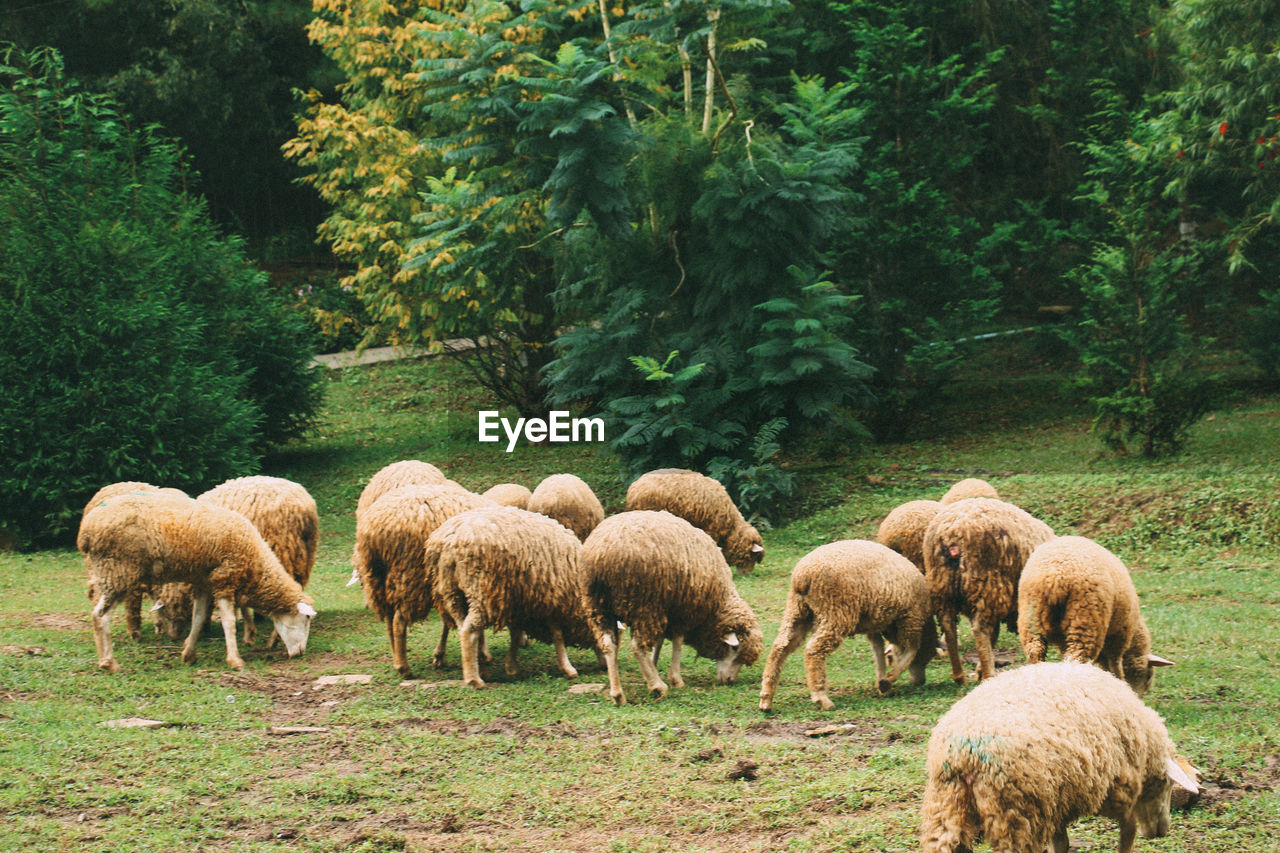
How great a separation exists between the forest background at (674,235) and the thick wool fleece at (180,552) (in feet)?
21.6

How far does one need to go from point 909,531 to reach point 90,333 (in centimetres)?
1113

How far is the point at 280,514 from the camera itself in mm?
9820

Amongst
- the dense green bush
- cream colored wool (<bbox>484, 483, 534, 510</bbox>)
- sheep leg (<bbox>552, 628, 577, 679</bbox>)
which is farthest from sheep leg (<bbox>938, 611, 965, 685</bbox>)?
the dense green bush

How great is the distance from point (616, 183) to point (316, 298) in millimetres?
16061

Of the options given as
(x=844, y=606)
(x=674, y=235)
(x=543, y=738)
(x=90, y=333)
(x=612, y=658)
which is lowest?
(x=543, y=738)

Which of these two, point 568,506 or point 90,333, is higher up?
point 90,333

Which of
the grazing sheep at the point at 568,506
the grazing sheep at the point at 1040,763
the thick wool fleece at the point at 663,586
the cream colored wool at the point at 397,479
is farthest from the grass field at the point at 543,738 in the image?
the grazing sheep at the point at 568,506

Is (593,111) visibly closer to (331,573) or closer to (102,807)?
(331,573)

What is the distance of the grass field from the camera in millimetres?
5062

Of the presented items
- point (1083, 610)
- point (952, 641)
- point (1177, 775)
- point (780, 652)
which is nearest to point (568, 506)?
point (780, 652)

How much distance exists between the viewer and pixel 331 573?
13.0 meters

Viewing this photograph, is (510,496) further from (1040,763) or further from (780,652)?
(1040,763)

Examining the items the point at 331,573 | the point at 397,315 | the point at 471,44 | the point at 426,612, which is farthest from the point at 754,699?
the point at 397,315

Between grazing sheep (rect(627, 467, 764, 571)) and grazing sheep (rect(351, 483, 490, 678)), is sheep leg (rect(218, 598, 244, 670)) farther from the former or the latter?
grazing sheep (rect(627, 467, 764, 571))
